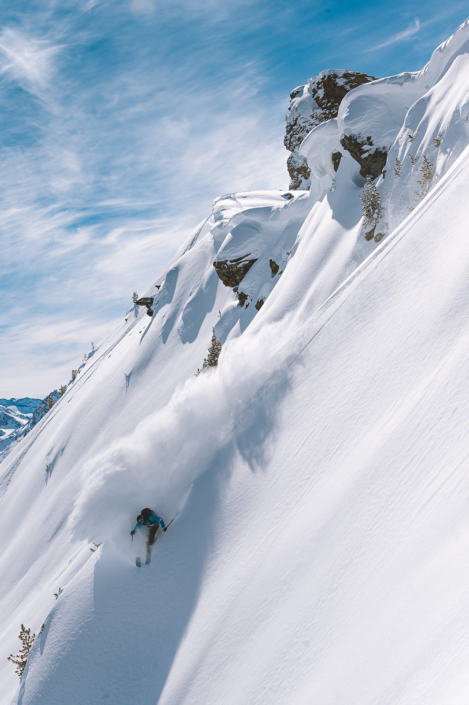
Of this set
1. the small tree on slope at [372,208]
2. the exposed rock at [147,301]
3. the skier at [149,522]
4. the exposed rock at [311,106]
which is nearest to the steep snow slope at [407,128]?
the small tree on slope at [372,208]

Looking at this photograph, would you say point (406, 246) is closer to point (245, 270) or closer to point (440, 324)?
point (440, 324)

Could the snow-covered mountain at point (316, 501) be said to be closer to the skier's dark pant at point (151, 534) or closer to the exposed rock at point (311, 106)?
the skier's dark pant at point (151, 534)

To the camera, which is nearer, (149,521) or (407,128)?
(149,521)

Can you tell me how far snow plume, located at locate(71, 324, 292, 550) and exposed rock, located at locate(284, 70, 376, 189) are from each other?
79.6ft

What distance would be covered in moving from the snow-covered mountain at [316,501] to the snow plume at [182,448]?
0.17ft

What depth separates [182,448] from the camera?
9.15m

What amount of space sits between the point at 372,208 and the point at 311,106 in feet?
72.1

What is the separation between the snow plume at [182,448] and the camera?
27.1ft

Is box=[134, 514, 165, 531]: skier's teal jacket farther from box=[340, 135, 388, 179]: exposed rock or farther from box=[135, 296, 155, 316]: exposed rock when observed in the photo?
box=[135, 296, 155, 316]: exposed rock

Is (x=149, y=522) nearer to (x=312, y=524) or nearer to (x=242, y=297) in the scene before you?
(x=312, y=524)

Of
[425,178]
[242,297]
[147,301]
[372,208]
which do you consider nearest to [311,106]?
[242,297]

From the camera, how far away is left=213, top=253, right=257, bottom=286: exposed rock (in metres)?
20.8

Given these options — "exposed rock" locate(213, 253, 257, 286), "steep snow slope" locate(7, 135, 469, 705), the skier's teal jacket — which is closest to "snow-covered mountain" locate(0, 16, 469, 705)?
"steep snow slope" locate(7, 135, 469, 705)

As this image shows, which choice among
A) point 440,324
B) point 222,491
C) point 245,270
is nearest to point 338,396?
point 440,324
